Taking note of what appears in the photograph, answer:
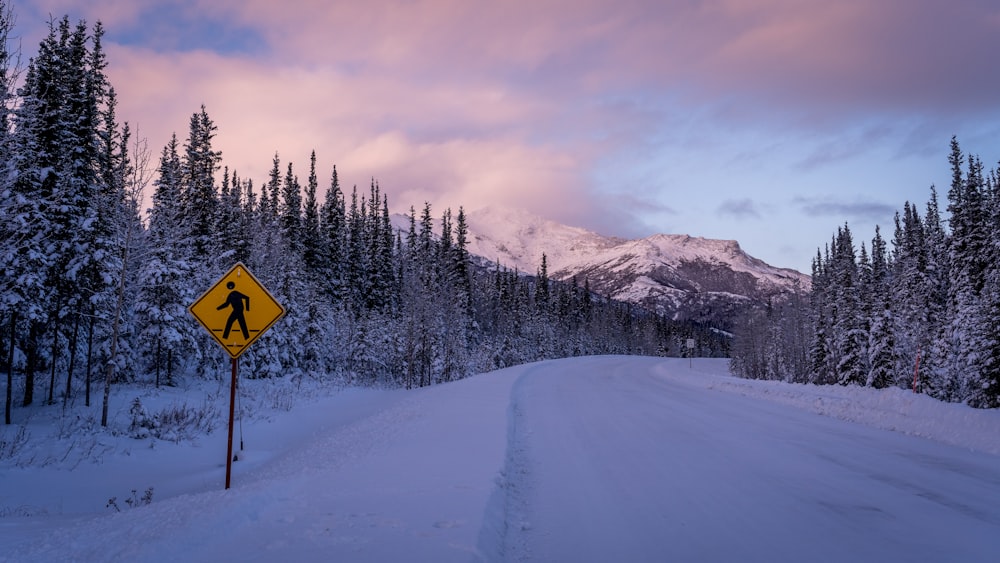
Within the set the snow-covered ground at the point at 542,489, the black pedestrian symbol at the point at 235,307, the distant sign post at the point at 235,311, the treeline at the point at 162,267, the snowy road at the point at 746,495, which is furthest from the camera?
the treeline at the point at 162,267

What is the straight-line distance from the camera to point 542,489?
7168 millimetres

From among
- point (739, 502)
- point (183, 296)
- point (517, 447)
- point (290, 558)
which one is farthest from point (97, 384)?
point (739, 502)

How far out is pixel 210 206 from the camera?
3459 cm

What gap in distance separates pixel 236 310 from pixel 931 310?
4491cm

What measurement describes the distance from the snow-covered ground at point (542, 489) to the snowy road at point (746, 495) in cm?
3

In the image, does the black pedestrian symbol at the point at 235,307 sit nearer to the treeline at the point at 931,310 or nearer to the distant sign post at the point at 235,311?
the distant sign post at the point at 235,311

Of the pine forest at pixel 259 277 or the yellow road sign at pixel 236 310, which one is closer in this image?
the yellow road sign at pixel 236 310

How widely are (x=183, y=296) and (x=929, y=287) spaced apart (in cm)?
4842

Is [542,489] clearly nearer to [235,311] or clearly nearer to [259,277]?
[235,311]

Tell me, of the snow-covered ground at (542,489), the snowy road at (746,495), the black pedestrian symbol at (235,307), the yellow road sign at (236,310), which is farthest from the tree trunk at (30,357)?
the snowy road at (746,495)

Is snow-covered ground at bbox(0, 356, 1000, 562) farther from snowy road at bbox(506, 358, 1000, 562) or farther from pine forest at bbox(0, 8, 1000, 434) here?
pine forest at bbox(0, 8, 1000, 434)

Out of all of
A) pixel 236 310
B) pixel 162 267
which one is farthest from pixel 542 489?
pixel 162 267

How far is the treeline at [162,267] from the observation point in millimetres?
17625

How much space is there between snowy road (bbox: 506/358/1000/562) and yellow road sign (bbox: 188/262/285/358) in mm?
4448
